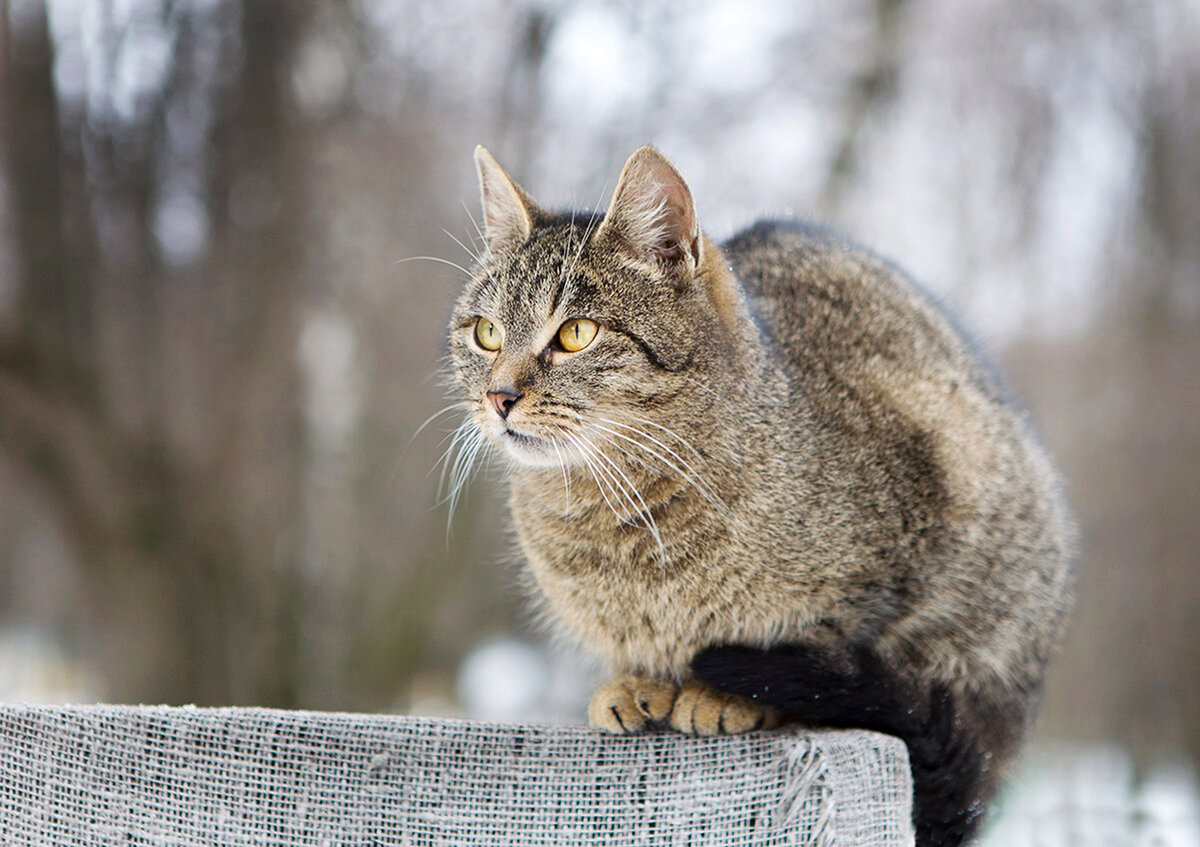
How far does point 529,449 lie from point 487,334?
29cm

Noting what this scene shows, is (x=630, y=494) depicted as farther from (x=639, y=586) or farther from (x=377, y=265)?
(x=377, y=265)

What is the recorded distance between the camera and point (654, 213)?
187 cm

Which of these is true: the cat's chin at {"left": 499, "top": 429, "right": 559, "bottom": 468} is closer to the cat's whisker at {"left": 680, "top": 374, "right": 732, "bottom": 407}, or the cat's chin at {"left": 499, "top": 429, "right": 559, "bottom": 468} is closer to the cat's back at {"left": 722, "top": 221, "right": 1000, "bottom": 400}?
the cat's whisker at {"left": 680, "top": 374, "right": 732, "bottom": 407}

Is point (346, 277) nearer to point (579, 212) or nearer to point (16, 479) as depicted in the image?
point (16, 479)

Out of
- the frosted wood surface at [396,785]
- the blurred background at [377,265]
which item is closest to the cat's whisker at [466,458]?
the frosted wood surface at [396,785]

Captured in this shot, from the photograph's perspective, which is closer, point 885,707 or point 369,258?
point 885,707

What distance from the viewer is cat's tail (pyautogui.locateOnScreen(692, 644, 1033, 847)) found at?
1624mm

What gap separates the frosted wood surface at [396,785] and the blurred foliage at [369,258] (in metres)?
3.10

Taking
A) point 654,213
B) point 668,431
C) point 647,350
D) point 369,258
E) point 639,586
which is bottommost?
point 639,586

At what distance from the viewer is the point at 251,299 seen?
5.24 m

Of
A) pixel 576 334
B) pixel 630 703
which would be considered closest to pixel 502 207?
pixel 576 334

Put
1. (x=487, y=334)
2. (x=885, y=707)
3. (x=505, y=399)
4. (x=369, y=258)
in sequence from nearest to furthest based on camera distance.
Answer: (x=885, y=707), (x=505, y=399), (x=487, y=334), (x=369, y=258)

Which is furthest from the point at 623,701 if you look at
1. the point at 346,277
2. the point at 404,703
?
the point at 404,703

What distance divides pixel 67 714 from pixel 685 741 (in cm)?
86
